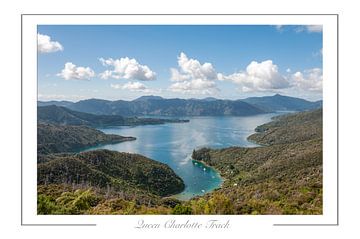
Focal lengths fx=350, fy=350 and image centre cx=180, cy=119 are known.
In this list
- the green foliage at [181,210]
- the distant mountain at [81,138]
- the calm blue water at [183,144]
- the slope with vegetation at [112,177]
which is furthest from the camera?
the distant mountain at [81,138]

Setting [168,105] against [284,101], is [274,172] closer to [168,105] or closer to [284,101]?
[284,101]

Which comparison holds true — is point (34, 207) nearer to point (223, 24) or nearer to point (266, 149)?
point (223, 24)

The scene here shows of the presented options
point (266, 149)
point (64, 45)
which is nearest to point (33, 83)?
point (64, 45)

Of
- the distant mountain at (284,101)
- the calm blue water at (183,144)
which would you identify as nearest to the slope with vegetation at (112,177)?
the calm blue water at (183,144)

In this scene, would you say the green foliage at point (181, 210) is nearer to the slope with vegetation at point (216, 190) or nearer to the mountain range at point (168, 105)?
the slope with vegetation at point (216, 190)

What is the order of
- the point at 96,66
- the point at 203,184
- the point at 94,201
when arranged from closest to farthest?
the point at 94,201, the point at 96,66, the point at 203,184

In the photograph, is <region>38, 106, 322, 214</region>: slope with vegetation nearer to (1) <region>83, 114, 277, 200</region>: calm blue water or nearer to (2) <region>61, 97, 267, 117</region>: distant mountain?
(1) <region>83, 114, 277, 200</region>: calm blue water

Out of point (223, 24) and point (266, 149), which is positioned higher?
point (223, 24)

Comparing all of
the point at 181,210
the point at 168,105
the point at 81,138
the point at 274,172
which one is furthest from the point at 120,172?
the point at 181,210
